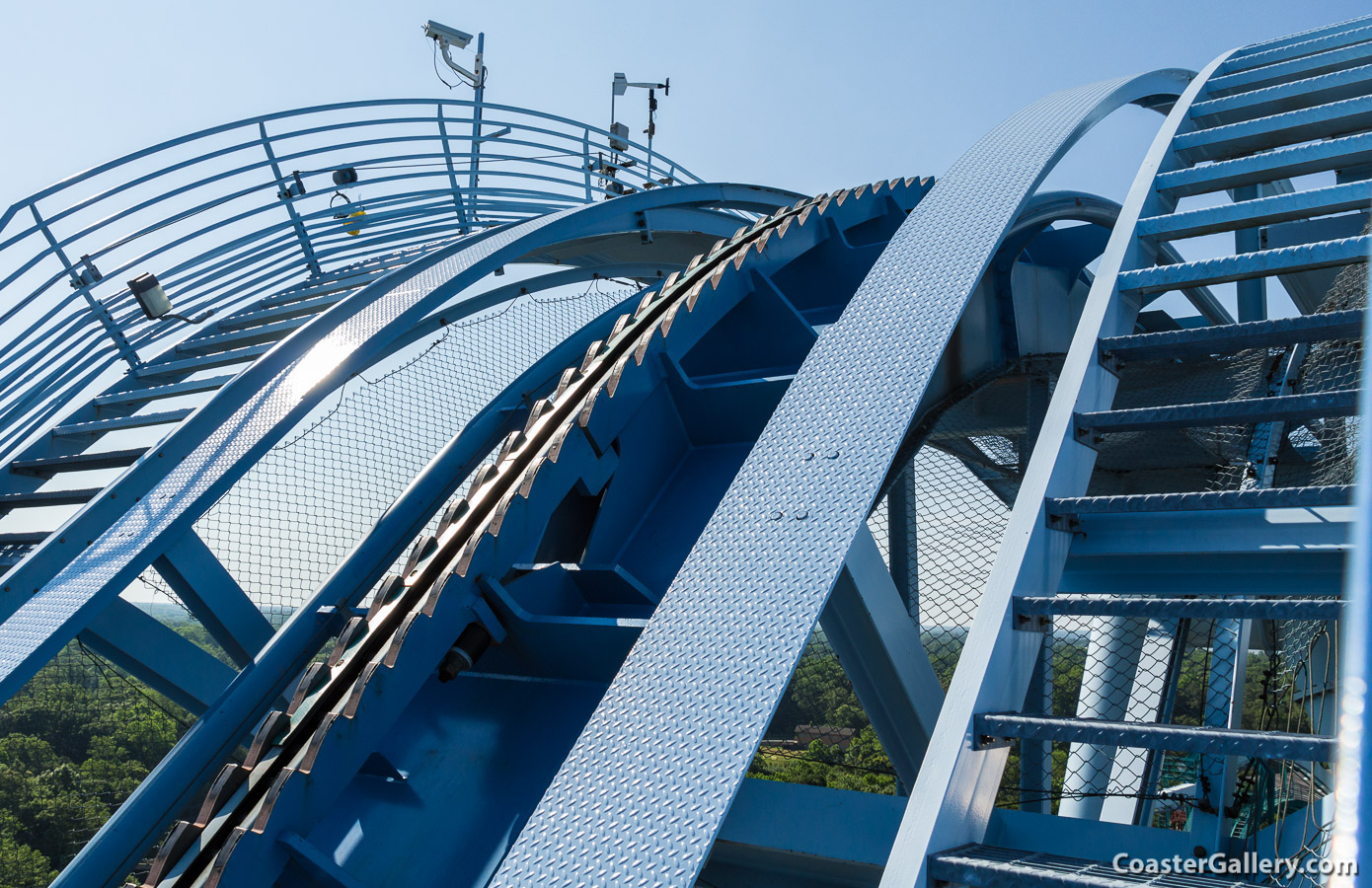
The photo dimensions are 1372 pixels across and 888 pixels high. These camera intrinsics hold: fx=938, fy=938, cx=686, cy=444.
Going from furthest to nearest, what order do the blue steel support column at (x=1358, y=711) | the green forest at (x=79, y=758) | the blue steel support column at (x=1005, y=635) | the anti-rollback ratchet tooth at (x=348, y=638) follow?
1. the green forest at (x=79, y=758)
2. the anti-rollback ratchet tooth at (x=348, y=638)
3. the blue steel support column at (x=1005, y=635)
4. the blue steel support column at (x=1358, y=711)

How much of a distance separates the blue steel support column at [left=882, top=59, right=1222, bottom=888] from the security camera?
23.5ft

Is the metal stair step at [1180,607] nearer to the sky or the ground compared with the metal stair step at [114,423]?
nearer to the ground

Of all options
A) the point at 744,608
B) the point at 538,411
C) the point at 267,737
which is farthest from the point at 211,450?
the point at 744,608

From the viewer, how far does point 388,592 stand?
113 inches

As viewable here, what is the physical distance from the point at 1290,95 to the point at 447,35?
6.78m

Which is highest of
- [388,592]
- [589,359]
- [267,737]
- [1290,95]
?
[1290,95]

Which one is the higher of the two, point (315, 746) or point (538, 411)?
point (538, 411)

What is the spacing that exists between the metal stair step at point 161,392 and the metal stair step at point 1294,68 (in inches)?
235

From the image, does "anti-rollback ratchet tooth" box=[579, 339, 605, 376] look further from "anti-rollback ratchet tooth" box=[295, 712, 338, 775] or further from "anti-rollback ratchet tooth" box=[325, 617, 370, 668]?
"anti-rollback ratchet tooth" box=[295, 712, 338, 775]

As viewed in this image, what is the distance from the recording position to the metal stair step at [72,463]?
201 inches

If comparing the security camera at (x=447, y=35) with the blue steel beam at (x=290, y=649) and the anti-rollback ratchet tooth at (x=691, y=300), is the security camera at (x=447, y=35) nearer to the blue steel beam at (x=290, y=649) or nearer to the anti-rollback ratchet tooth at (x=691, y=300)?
the blue steel beam at (x=290, y=649)

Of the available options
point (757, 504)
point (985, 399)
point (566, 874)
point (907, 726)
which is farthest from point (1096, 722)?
point (985, 399)

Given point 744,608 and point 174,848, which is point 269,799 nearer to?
point 174,848

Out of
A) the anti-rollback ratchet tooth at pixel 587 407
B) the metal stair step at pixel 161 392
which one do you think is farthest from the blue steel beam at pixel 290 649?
the anti-rollback ratchet tooth at pixel 587 407
